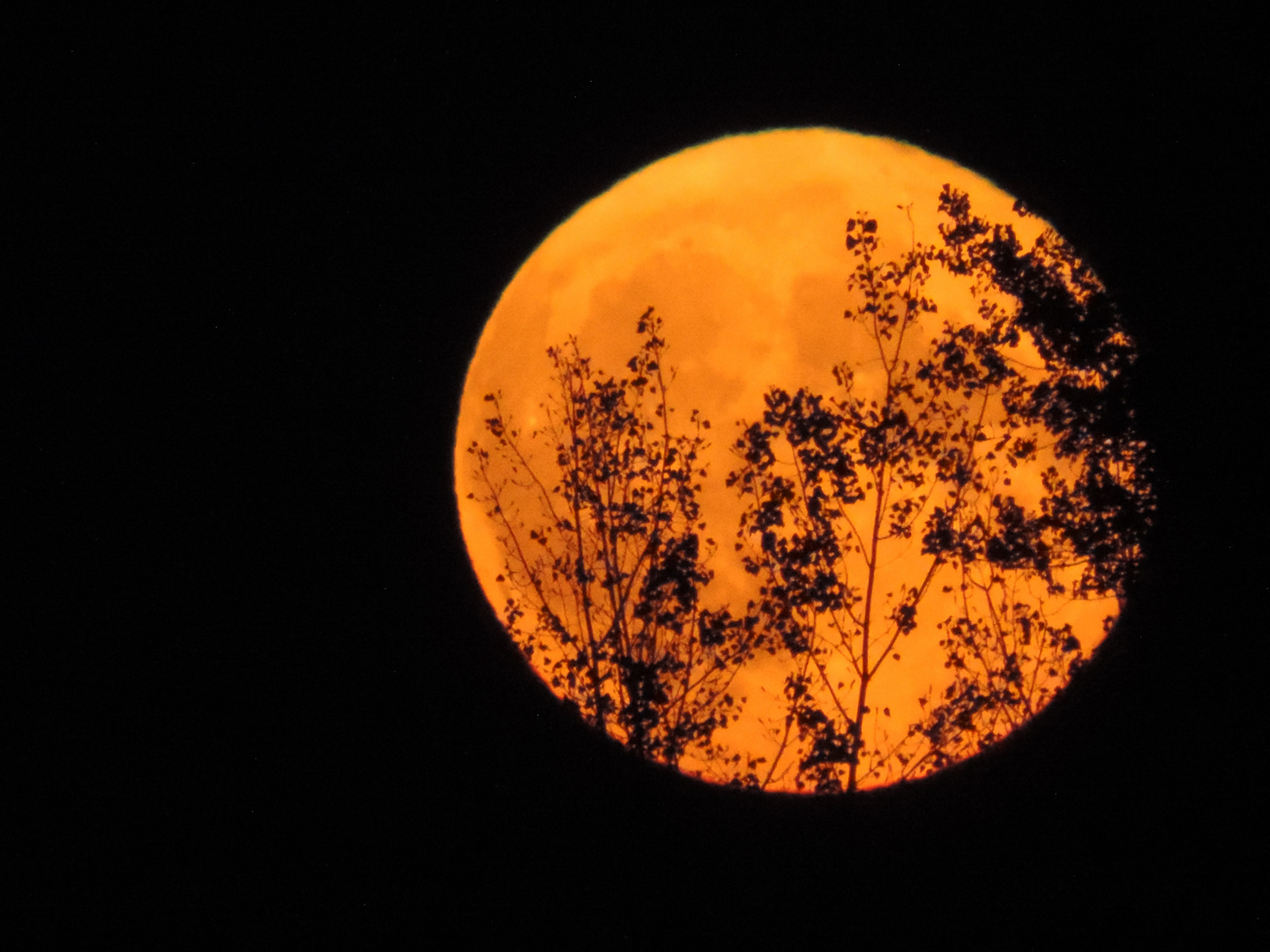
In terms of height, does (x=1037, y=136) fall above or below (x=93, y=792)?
above

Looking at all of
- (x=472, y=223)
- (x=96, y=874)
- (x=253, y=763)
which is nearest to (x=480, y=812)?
(x=253, y=763)

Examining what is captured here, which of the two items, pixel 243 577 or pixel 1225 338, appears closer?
pixel 1225 338

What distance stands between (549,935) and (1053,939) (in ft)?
7.52

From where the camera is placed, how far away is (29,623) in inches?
146

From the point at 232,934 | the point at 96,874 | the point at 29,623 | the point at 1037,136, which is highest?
the point at 1037,136

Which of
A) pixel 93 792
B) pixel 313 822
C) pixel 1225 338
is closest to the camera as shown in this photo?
pixel 1225 338

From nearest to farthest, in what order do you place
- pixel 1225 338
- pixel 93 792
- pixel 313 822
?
pixel 1225 338, pixel 93 792, pixel 313 822

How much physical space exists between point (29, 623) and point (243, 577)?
0.93 m

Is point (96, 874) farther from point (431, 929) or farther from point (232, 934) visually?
point (431, 929)

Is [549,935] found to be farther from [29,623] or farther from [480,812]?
[29,623]

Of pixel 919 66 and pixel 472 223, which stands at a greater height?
pixel 919 66

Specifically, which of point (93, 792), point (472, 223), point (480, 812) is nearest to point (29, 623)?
point (93, 792)

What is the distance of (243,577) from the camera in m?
3.99

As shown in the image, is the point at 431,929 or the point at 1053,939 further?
the point at 431,929
